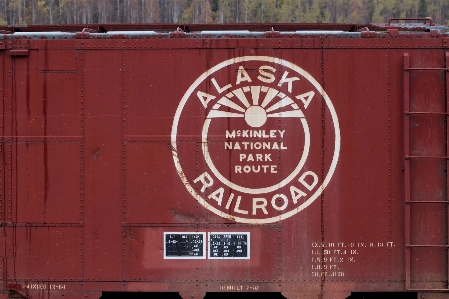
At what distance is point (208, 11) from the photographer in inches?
2042

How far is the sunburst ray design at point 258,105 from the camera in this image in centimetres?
668

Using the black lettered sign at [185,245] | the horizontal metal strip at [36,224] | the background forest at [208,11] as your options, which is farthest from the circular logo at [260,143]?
the background forest at [208,11]

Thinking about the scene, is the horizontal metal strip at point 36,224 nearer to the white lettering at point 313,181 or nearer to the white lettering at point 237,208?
the white lettering at point 237,208

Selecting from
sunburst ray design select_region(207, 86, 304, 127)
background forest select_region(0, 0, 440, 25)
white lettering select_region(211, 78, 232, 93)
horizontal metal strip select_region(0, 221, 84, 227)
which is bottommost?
horizontal metal strip select_region(0, 221, 84, 227)

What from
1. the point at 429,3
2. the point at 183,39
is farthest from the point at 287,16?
the point at 183,39

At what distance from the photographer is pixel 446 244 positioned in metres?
6.71

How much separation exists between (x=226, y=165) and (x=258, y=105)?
32.7 inches

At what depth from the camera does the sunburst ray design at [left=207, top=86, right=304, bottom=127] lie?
668 centimetres

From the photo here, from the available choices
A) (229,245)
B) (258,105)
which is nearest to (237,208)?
(229,245)

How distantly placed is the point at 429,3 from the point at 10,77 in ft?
198

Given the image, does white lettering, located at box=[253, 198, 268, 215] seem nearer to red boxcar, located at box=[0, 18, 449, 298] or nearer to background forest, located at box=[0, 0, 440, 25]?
red boxcar, located at box=[0, 18, 449, 298]

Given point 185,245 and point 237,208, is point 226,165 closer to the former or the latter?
point 237,208

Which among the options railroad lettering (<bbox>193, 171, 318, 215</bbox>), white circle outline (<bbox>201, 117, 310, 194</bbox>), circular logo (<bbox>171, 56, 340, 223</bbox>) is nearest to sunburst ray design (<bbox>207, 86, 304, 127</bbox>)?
circular logo (<bbox>171, 56, 340, 223</bbox>)

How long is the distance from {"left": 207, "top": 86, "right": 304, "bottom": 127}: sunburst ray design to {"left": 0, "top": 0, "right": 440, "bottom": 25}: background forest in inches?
1755
